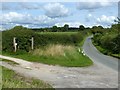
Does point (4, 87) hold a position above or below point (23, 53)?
A: above

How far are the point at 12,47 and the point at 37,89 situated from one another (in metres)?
19.0

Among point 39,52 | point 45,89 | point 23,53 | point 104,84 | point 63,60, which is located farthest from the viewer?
point 23,53

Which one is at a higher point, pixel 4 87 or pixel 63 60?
pixel 4 87

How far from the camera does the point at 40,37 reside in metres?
30.9

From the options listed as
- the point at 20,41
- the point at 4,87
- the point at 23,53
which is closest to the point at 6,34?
the point at 20,41

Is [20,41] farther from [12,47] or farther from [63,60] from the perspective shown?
[63,60]

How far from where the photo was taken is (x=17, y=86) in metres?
10.5

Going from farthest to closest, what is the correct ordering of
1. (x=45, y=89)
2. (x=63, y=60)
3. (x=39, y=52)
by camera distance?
1. (x=39, y=52)
2. (x=63, y=60)
3. (x=45, y=89)

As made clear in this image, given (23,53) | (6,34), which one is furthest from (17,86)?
(6,34)

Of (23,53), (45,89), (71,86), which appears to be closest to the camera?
(45,89)

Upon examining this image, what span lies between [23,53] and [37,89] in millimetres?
17039

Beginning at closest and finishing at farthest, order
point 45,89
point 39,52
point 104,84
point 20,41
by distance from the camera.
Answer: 1. point 45,89
2. point 104,84
3. point 39,52
4. point 20,41

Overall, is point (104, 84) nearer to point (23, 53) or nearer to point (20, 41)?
point (23, 53)

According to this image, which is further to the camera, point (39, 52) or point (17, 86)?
point (39, 52)
